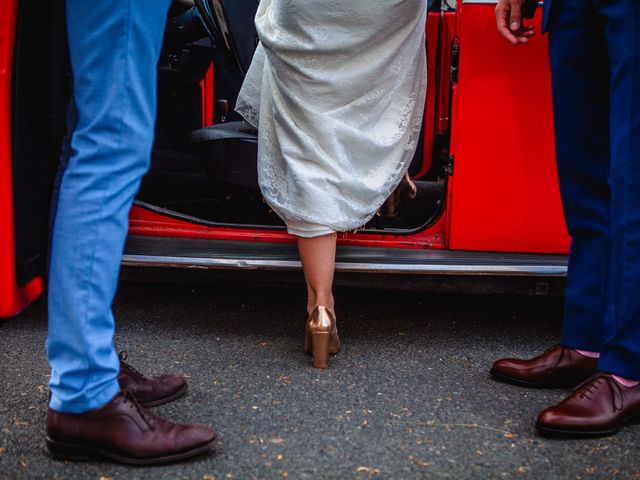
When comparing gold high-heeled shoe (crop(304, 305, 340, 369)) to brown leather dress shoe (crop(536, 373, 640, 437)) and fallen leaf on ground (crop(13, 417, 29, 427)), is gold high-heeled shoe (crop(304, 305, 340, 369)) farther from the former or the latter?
fallen leaf on ground (crop(13, 417, 29, 427))

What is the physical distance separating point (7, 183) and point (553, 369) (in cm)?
144

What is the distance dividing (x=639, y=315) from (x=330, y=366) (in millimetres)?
805

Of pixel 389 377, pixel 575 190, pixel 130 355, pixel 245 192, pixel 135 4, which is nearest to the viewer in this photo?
pixel 135 4

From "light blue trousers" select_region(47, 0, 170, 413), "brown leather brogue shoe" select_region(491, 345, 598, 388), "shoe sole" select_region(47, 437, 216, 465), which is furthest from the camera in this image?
"brown leather brogue shoe" select_region(491, 345, 598, 388)

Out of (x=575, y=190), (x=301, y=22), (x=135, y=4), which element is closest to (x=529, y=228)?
(x=575, y=190)

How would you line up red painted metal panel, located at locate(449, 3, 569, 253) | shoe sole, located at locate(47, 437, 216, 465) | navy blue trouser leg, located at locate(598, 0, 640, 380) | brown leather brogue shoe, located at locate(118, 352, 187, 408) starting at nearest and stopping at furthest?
1. shoe sole, located at locate(47, 437, 216, 465)
2. navy blue trouser leg, located at locate(598, 0, 640, 380)
3. brown leather brogue shoe, located at locate(118, 352, 187, 408)
4. red painted metal panel, located at locate(449, 3, 569, 253)

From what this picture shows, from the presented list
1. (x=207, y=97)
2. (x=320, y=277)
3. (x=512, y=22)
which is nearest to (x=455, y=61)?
(x=512, y=22)

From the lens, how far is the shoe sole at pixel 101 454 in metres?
1.34

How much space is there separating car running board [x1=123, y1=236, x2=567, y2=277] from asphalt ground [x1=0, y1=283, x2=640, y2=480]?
0.23 m

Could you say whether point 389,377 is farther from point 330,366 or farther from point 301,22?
point 301,22

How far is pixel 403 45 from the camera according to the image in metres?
2.01

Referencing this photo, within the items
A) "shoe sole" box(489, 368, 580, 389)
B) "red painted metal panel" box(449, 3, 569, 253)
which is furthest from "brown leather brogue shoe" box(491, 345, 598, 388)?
"red painted metal panel" box(449, 3, 569, 253)

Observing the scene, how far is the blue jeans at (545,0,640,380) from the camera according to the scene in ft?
5.02

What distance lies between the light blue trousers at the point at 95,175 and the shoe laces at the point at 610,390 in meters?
1.01
